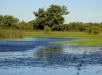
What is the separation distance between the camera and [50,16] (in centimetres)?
10906

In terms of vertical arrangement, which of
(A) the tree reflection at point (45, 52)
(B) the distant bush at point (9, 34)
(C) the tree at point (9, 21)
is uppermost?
(C) the tree at point (9, 21)

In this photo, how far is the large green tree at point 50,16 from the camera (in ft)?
352

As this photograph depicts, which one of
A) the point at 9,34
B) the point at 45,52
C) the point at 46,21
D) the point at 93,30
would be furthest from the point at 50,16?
the point at 45,52

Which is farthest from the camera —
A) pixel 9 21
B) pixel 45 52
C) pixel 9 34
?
pixel 9 21

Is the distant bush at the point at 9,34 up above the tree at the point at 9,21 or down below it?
below

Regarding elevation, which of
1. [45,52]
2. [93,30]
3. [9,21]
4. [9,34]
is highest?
[9,21]

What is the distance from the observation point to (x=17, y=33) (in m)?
67.9

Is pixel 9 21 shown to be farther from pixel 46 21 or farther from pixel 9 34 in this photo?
pixel 9 34

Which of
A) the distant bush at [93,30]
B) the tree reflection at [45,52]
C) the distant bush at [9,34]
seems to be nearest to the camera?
the tree reflection at [45,52]

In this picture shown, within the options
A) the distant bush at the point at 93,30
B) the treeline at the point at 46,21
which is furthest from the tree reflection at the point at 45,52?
the treeline at the point at 46,21

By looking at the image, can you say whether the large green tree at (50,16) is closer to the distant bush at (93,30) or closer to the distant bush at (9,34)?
the distant bush at (93,30)

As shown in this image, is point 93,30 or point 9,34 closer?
point 9,34

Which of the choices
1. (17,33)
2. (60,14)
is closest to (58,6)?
(60,14)

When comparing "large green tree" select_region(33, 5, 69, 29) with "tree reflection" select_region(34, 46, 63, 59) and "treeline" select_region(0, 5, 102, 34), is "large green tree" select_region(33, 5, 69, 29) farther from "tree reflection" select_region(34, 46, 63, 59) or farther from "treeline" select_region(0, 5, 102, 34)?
"tree reflection" select_region(34, 46, 63, 59)
